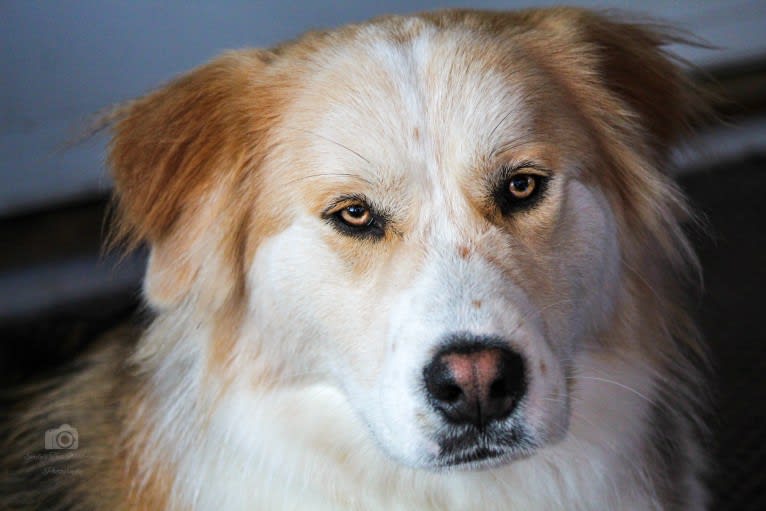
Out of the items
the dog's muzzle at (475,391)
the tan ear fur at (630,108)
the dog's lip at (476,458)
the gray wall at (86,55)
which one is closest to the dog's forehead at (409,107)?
the tan ear fur at (630,108)

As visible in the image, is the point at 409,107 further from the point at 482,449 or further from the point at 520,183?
the point at 482,449

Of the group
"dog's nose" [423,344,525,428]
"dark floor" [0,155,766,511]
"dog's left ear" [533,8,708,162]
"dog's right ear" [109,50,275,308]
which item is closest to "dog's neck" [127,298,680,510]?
"dog's right ear" [109,50,275,308]

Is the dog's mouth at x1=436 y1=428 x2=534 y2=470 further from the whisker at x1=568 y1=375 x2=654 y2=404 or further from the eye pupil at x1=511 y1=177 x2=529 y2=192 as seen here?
the eye pupil at x1=511 y1=177 x2=529 y2=192

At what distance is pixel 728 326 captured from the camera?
2.86 m

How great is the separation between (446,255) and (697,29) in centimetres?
295

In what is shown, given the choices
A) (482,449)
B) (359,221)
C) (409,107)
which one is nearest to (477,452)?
(482,449)

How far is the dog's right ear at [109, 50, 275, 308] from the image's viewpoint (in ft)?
5.08

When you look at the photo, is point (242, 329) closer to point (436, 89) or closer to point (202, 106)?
point (202, 106)

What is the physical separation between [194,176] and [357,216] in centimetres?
30

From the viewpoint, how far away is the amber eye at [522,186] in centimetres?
146

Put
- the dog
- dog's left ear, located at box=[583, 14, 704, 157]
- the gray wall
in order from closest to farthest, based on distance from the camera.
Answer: the dog < dog's left ear, located at box=[583, 14, 704, 157] < the gray wall

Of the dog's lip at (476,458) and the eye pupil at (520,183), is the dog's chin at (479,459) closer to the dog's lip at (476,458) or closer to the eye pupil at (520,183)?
the dog's lip at (476,458)

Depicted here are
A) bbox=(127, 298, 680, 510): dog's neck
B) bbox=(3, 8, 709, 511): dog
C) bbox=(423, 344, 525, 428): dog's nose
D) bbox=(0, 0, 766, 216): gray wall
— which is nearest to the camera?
bbox=(423, 344, 525, 428): dog's nose

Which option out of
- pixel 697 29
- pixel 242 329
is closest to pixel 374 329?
pixel 242 329
